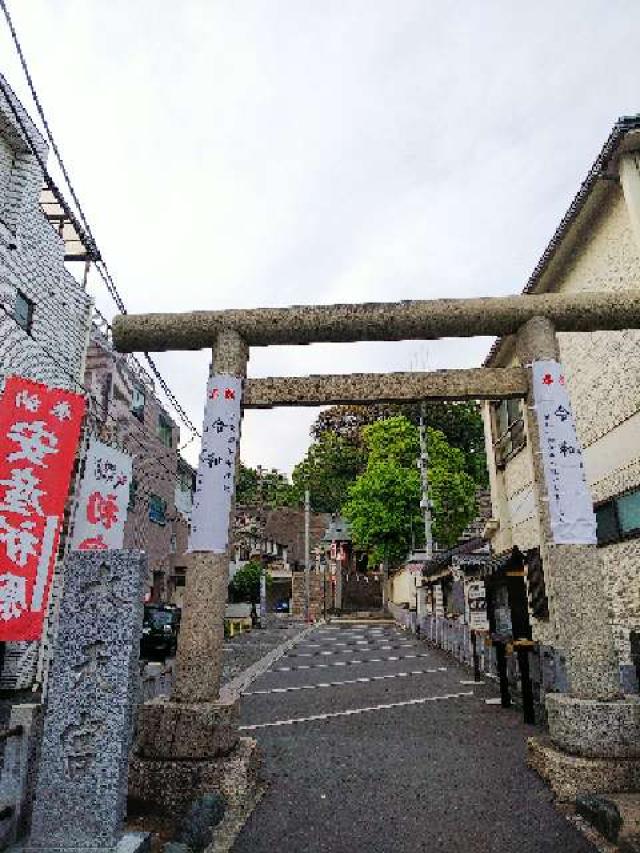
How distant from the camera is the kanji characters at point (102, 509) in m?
8.71

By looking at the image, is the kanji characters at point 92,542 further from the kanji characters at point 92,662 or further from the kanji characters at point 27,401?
the kanji characters at point 92,662

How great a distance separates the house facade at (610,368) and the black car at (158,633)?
12381mm

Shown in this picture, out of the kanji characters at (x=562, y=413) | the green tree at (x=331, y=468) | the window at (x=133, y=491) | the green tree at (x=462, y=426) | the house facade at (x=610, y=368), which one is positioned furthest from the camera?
the green tree at (x=331, y=468)

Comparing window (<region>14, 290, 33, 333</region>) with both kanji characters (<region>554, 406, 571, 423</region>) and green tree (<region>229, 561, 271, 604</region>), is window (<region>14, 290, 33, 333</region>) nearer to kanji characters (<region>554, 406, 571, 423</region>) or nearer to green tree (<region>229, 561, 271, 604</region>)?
kanji characters (<region>554, 406, 571, 423</region>)

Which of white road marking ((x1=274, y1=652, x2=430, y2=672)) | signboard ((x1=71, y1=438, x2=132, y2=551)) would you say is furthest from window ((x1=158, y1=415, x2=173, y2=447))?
signboard ((x1=71, y1=438, x2=132, y2=551))

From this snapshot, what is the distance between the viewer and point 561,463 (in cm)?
575

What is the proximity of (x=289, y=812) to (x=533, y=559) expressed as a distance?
9293 mm

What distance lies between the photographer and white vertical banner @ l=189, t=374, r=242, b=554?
225 inches

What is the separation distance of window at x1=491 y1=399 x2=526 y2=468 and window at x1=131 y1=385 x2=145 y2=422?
14266 millimetres

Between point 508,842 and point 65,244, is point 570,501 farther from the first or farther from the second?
point 65,244

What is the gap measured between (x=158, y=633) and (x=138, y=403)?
969 cm

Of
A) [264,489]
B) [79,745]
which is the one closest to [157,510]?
[79,745]

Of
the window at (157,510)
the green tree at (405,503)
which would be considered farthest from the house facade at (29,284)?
the green tree at (405,503)

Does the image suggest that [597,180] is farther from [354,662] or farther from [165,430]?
[165,430]
